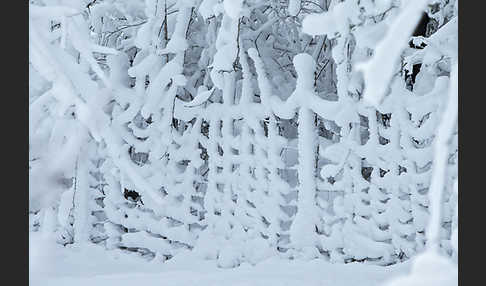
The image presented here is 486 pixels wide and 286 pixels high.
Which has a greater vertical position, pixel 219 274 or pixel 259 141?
pixel 259 141

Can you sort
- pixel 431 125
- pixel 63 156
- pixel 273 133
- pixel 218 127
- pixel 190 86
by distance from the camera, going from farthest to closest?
pixel 190 86, pixel 218 127, pixel 273 133, pixel 431 125, pixel 63 156

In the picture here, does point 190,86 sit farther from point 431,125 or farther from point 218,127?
point 431,125

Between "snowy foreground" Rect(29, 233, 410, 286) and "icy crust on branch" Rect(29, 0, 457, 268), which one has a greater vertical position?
"icy crust on branch" Rect(29, 0, 457, 268)

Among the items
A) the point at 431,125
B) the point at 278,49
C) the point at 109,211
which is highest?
the point at 278,49

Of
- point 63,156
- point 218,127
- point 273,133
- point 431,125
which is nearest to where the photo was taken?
point 63,156

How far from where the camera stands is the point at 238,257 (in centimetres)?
508

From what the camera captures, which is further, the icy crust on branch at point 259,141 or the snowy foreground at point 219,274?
the icy crust on branch at point 259,141

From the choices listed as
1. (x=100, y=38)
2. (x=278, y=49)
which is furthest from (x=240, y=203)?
(x=100, y=38)

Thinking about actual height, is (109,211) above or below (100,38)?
below

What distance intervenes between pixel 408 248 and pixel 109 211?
3168 mm

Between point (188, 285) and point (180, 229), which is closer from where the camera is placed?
point (188, 285)

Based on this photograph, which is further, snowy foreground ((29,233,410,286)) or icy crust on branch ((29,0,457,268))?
icy crust on branch ((29,0,457,268))

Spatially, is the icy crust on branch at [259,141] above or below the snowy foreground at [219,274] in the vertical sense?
above

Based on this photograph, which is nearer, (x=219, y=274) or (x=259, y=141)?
(x=219, y=274)
